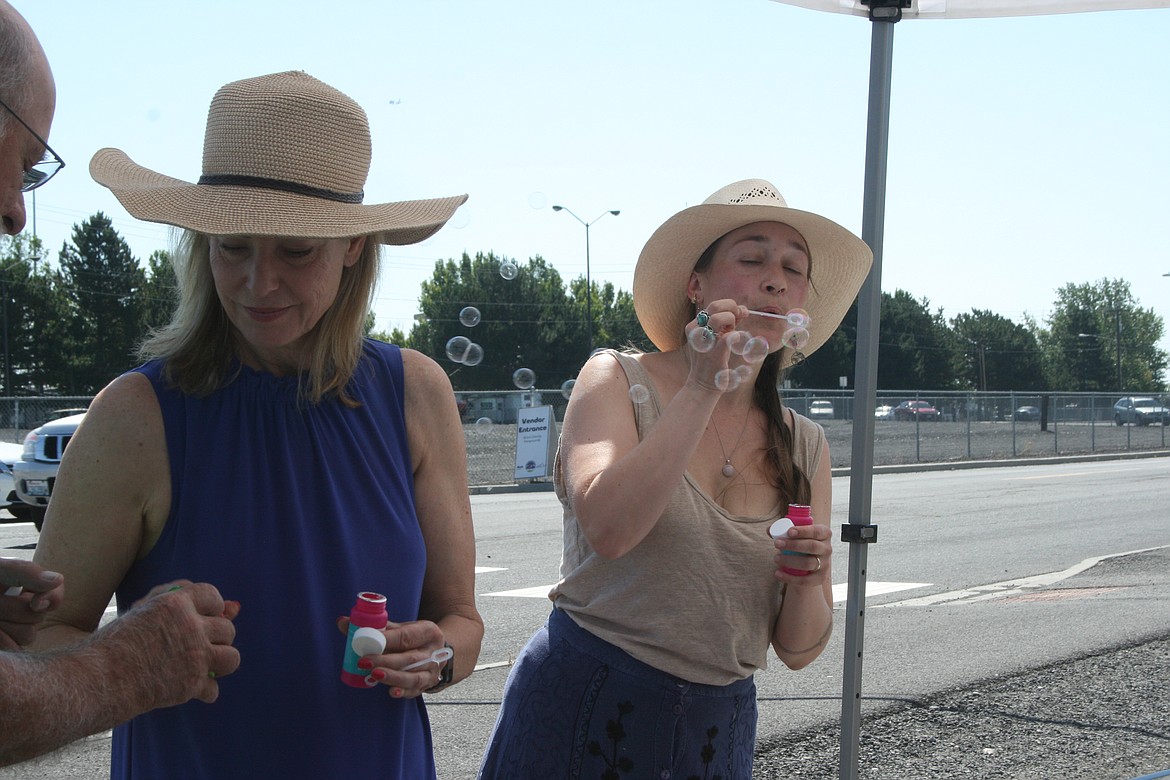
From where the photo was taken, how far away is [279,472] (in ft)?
6.11

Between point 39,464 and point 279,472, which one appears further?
point 39,464

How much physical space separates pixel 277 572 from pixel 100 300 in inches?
2451

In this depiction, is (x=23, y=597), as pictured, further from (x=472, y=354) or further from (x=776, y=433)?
(x=472, y=354)

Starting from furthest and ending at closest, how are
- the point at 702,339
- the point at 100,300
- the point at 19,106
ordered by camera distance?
1. the point at 100,300
2. the point at 702,339
3. the point at 19,106

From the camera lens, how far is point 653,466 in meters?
2.01

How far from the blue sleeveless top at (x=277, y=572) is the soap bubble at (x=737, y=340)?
673mm

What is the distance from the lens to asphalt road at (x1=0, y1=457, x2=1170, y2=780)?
4.71 metres

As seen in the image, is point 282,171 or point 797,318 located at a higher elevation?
point 282,171

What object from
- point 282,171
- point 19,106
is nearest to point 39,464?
point 282,171

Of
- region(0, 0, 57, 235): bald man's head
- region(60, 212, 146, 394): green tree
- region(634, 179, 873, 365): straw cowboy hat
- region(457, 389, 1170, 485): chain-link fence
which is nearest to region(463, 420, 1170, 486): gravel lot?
region(457, 389, 1170, 485): chain-link fence

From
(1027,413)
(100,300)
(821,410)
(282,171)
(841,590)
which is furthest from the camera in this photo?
(100,300)

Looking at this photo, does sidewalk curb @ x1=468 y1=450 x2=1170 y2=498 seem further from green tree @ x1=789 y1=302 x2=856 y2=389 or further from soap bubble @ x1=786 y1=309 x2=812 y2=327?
green tree @ x1=789 y1=302 x2=856 y2=389

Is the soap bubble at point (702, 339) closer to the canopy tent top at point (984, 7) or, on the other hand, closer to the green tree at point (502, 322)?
the canopy tent top at point (984, 7)

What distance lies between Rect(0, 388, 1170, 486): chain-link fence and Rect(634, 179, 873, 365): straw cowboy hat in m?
16.4
